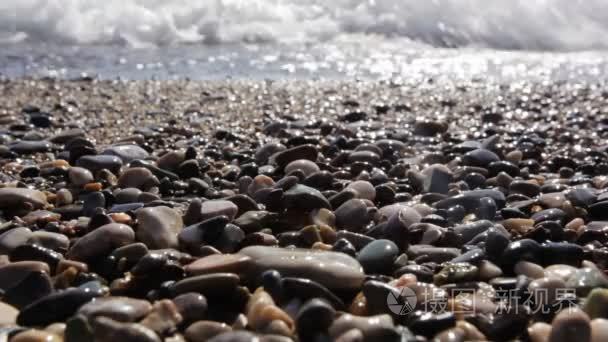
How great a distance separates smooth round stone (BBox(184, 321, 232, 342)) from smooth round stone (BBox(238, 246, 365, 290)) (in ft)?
1.11

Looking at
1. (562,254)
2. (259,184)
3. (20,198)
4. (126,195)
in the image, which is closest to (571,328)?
(562,254)

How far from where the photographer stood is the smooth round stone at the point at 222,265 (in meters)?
2.30

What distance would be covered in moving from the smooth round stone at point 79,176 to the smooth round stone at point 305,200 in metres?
1.18

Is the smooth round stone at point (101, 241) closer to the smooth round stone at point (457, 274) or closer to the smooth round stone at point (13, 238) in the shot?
the smooth round stone at point (13, 238)

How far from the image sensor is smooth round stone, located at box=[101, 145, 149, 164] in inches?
165

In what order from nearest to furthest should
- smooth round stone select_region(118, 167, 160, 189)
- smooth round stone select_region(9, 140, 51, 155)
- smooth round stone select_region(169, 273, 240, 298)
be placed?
smooth round stone select_region(169, 273, 240, 298), smooth round stone select_region(118, 167, 160, 189), smooth round stone select_region(9, 140, 51, 155)

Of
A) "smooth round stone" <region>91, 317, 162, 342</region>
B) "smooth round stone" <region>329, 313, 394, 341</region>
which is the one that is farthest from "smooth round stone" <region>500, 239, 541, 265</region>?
"smooth round stone" <region>91, 317, 162, 342</region>

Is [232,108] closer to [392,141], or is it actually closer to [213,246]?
[392,141]

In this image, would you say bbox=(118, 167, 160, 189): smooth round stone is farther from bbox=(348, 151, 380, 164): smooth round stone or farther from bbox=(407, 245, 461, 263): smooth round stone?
bbox=(407, 245, 461, 263): smooth round stone

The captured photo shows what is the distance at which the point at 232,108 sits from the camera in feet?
22.6

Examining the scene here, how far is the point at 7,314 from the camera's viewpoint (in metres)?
2.11

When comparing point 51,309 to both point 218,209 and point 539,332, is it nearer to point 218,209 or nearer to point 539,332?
point 218,209

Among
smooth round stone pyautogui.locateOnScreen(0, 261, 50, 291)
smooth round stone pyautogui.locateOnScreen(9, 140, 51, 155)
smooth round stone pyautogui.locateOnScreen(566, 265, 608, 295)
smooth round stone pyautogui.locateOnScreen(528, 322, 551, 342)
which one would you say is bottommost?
smooth round stone pyautogui.locateOnScreen(528, 322, 551, 342)

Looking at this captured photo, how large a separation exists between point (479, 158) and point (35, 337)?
115 inches
